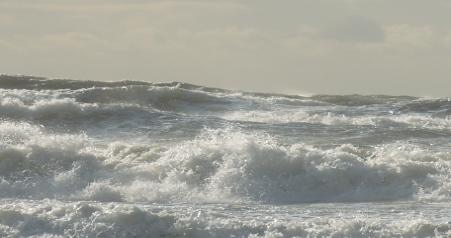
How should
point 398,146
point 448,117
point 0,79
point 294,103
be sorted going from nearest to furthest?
point 398,146 → point 448,117 → point 294,103 → point 0,79

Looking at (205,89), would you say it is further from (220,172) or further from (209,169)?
(220,172)

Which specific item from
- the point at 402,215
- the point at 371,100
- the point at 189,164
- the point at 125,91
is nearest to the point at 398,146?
the point at 189,164

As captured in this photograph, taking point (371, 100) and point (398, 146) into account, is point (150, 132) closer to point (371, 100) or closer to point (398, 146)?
point (398, 146)

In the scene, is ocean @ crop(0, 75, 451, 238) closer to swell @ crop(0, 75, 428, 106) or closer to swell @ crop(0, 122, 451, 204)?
swell @ crop(0, 122, 451, 204)

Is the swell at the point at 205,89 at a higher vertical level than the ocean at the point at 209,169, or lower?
higher

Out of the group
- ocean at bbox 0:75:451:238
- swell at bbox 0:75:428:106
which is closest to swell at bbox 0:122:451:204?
ocean at bbox 0:75:451:238

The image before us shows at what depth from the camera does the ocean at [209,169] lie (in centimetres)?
1083

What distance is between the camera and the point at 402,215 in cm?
1170

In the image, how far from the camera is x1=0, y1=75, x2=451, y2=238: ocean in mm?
10828

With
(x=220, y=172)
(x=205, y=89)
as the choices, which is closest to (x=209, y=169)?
(x=220, y=172)

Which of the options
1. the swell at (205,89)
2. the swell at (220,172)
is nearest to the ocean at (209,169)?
the swell at (220,172)

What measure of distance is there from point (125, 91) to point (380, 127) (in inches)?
289

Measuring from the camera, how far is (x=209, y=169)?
14.9 m

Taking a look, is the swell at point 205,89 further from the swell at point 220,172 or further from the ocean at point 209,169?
the swell at point 220,172
